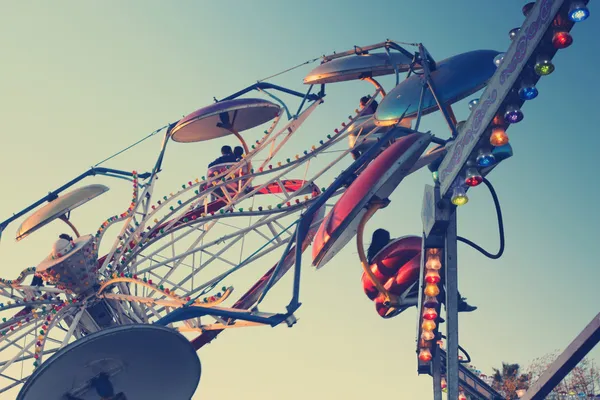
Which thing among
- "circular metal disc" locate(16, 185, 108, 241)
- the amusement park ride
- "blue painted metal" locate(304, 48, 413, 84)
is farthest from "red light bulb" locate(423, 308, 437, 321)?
"circular metal disc" locate(16, 185, 108, 241)

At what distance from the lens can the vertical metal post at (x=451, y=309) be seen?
42.4ft

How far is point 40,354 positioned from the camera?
72.8ft

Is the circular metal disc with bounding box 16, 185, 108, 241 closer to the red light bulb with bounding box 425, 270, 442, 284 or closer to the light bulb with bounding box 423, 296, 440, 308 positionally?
the light bulb with bounding box 423, 296, 440, 308

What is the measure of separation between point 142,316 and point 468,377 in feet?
33.9

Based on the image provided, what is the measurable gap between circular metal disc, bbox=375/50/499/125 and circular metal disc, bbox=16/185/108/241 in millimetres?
10657

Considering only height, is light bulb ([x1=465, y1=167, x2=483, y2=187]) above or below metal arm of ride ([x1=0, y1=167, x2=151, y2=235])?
below

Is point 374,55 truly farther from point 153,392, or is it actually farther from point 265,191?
point 153,392

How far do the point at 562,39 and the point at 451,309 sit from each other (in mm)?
4732

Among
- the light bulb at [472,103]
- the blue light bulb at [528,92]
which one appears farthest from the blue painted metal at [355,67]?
the blue light bulb at [528,92]

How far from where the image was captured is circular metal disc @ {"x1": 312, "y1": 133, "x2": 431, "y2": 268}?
15195mm

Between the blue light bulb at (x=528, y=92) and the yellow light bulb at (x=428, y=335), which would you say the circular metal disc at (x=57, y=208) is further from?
the blue light bulb at (x=528, y=92)

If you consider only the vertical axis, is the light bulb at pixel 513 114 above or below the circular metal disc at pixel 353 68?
below

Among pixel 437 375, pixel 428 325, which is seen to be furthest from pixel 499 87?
pixel 437 375

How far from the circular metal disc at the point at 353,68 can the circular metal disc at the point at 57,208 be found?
7.10 metres
